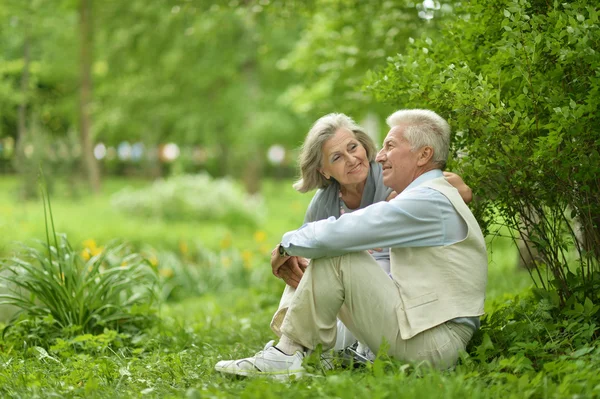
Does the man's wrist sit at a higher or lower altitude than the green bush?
lower

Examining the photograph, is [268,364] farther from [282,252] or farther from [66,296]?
[66,296]

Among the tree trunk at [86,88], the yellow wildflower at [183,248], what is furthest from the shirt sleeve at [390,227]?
the tree trunk at [86,88]

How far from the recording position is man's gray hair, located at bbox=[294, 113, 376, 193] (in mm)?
4094

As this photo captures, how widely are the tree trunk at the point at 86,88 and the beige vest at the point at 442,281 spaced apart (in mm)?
16361

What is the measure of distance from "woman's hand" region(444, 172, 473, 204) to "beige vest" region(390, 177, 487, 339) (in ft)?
0.77

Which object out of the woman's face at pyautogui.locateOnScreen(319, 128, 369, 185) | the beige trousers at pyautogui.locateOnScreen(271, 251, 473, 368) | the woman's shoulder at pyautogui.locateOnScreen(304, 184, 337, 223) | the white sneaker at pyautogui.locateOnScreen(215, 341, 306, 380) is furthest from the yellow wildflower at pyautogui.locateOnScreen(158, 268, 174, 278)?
the beige trousers at pyautogui.locateOnScreen(271, 251, 473, 368)

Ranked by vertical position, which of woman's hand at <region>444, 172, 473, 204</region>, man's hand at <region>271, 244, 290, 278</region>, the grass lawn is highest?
woman's hand at <region>444, 172, 473, 204</region>

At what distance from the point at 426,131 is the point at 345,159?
658 millimetres

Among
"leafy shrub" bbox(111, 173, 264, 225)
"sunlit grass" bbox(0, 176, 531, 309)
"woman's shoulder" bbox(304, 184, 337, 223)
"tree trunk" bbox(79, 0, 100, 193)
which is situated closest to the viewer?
"woman's shoulder" bbox(304, 184, 337, 223)

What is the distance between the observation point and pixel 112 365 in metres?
3.88

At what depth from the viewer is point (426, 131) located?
3.50 meters

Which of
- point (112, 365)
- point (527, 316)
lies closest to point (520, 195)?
point (527, 316)

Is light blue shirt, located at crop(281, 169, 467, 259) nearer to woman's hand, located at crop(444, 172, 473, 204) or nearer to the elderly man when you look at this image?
the elderly man

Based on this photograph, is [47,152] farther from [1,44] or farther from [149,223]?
[149,223]
